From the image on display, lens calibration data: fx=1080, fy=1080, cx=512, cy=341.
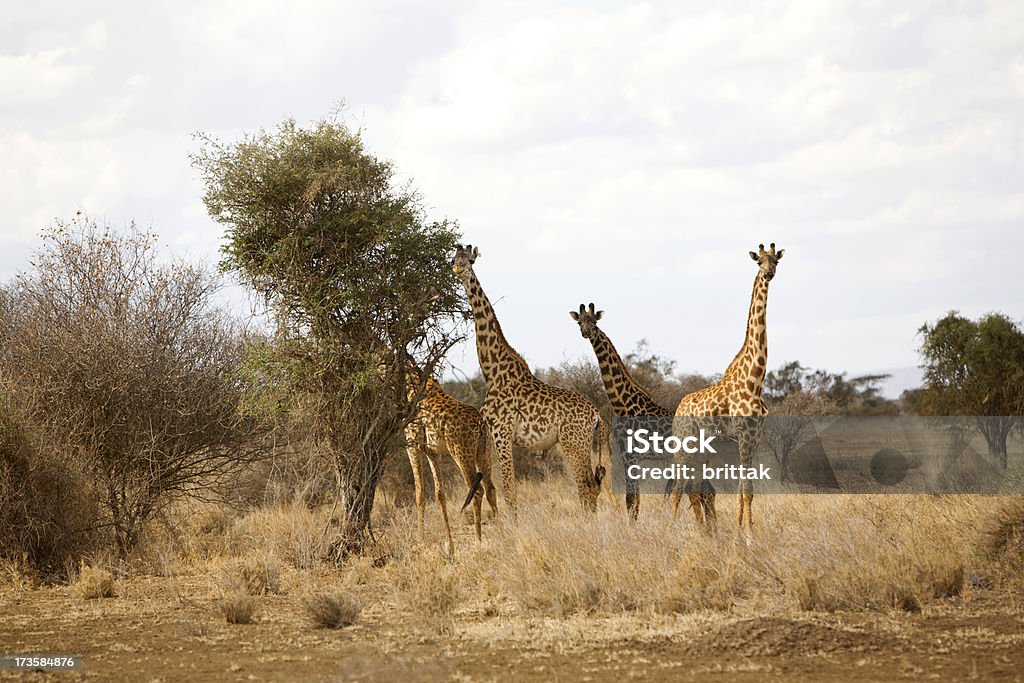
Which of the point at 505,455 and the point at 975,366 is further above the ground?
the point at 975,366

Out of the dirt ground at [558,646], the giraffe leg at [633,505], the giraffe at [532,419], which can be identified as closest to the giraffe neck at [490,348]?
the giraffe at [532,419]

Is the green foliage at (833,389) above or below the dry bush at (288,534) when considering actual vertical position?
above

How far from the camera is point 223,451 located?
12.4 meters

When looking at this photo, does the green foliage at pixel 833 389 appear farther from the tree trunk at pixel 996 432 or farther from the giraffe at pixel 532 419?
the giraffe at pixel 532 419

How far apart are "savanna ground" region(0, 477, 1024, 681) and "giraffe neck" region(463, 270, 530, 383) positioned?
6.42ft

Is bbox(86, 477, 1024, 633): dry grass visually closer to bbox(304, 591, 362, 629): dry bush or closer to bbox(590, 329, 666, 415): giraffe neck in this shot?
bbox(304, 591, 362, 629): dry bush

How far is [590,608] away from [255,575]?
10.7ft

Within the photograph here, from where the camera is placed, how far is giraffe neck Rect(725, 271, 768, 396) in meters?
10.8

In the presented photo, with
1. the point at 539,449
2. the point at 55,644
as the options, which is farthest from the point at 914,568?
the point at 55,644

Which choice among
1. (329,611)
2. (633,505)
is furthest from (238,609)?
(633,505)

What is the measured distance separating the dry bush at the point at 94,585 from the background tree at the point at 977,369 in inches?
626

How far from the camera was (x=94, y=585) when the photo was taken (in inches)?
382

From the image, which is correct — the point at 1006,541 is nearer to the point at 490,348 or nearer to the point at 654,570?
the point at 654,570

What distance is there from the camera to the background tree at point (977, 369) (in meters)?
20.8
